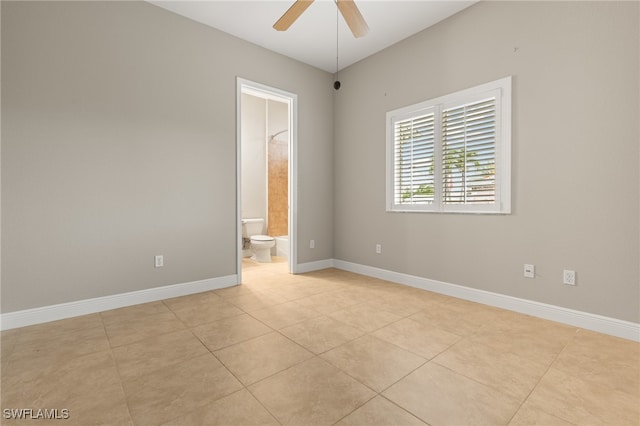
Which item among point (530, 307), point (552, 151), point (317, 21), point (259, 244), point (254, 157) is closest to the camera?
point (552, 151)

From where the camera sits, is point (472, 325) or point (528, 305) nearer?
point (472, 325)

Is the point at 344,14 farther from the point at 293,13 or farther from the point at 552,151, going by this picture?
the point at 552,151

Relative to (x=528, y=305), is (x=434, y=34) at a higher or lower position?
higher

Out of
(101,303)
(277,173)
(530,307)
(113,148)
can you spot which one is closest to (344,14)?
(113,148)

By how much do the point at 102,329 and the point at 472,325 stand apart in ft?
9.93

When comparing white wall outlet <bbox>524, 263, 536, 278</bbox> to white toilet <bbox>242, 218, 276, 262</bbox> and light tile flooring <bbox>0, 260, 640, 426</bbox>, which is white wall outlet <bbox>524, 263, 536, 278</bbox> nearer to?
light tile flooring <bbox>0, 260, 640, 426</bbox>

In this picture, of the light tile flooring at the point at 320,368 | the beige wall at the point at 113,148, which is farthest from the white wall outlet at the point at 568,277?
the beige wall at the point at 113,148

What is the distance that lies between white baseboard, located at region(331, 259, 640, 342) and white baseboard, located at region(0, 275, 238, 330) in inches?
91.3

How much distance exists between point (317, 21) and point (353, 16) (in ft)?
3.75

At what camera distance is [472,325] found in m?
2.39

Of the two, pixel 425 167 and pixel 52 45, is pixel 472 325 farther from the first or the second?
pixel 52 45

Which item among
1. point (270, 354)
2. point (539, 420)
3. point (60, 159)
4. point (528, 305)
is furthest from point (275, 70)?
point (539, 420)

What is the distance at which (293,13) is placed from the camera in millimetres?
2367

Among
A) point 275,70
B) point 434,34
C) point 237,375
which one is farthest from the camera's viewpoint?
point 275,70
